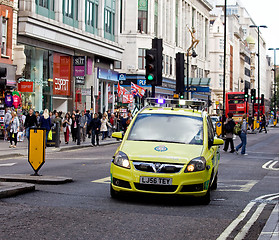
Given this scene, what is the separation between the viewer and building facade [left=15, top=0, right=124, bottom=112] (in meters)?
36.3

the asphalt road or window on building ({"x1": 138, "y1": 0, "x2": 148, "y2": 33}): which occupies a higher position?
window on building ({"x1": 138, "y1": 0, "x2": 148, "y2": 33})

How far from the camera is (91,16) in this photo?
153 feet

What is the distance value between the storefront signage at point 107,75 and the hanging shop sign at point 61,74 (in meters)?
5.97

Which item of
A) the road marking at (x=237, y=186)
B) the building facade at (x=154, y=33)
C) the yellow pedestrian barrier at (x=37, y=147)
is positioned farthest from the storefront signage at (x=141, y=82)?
the yellow pedestrian barrier at (x=37, y=147)

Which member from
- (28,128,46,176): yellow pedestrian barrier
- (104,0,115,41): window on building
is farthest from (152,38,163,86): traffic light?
(104,0,115,41): window on building

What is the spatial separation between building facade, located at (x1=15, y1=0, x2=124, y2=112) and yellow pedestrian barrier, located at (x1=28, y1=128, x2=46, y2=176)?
2200 cm

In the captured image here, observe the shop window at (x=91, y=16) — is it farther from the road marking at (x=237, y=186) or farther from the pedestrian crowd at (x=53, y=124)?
the road marking at (x=237, y=186)

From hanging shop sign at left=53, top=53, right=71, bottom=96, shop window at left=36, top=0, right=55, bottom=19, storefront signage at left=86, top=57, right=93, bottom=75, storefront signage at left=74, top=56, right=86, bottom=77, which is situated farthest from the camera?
storefront signage at left=86, top=57, right=93, bottom=75

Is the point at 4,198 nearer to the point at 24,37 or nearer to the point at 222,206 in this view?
the point at 222,206

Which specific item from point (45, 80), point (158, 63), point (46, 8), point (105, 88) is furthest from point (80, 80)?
point (158, 63)

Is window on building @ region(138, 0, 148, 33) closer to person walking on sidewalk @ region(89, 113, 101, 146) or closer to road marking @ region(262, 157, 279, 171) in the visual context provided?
person walking on sidewalk @ region(89, 113, 101, 146)

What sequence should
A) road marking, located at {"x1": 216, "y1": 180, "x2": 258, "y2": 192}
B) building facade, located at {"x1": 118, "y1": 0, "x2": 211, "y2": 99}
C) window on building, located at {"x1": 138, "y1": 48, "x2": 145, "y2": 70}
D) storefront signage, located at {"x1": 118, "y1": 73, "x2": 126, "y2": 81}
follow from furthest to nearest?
1. window on building, located at {"x1": 138, "y1": 48, "x2": 145, "y2": 70}
2. building facade, located at {"x1": 118, "y1": 0, "x2": 211, "y2": 99}
3. storefront signage, located at {"x1": 118, "y1": 73, "x2": 126, "y2": 81}
4. road marking, located at {"x1": 216, "y1": 180, "x2": 258, "y2": 192}

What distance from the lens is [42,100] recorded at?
127 feet

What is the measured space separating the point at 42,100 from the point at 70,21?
6.78m
